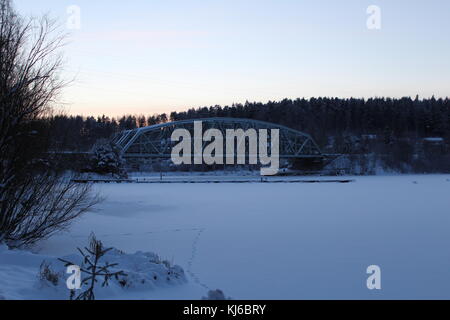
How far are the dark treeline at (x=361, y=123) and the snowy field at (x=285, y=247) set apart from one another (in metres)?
66.5

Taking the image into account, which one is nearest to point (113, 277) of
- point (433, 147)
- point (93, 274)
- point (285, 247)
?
point (93, 274)

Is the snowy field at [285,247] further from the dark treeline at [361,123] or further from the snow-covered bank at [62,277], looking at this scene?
the dark treeline at [361,123]

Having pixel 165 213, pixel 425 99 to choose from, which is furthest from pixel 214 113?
pixel 165 213

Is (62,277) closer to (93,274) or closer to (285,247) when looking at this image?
(93,274)

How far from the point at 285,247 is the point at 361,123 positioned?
132 m

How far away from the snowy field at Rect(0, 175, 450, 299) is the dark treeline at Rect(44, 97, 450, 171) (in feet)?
218

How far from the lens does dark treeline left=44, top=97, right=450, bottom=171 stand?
95.0m

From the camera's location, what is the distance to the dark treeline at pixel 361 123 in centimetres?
9500

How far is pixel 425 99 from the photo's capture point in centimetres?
15462

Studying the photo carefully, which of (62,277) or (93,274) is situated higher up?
(93,274)

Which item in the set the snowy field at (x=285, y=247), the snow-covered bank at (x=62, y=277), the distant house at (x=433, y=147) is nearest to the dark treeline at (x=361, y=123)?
the distant house at (x=433, y=147)

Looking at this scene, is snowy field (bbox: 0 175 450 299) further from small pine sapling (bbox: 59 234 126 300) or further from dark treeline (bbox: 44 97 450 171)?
dark treeline (bbox: 44 97 450 171)

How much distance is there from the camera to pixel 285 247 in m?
11.1

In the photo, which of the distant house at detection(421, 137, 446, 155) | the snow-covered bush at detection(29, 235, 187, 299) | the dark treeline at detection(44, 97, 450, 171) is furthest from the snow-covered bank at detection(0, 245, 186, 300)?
the distant house at detection(421, 137, 446, 155)
